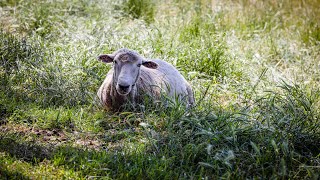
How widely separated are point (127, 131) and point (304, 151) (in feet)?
6.05

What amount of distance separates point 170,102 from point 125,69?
686 mm

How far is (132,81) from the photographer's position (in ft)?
19.4

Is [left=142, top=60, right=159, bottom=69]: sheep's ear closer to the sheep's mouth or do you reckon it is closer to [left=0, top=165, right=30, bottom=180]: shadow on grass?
the sheep's mouth

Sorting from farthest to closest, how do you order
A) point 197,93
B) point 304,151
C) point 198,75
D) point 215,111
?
point 198,75 < point 197,93 < point 215,111 < point 304,151

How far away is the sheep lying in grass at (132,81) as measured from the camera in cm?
587

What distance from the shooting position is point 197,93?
7133mm

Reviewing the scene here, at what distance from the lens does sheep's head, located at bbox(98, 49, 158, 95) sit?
580 cm

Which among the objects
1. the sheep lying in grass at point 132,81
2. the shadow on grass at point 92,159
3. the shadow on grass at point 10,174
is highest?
the sheep lying in grass at point 132,81

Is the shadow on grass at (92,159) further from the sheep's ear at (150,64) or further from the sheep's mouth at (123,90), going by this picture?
the sheep's ear at (150,64)

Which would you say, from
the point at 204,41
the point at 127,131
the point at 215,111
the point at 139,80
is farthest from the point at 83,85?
the point at 204,41

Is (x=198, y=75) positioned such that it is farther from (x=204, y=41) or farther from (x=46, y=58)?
(x=46, y=58)

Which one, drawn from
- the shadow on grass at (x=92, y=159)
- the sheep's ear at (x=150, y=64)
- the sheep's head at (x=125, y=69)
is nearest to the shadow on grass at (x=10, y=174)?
the shadow on grass at (x=92, y=159)

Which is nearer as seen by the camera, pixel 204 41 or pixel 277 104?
pixel 277 104

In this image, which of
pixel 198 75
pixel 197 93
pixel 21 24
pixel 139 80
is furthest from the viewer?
pixel 21 24
